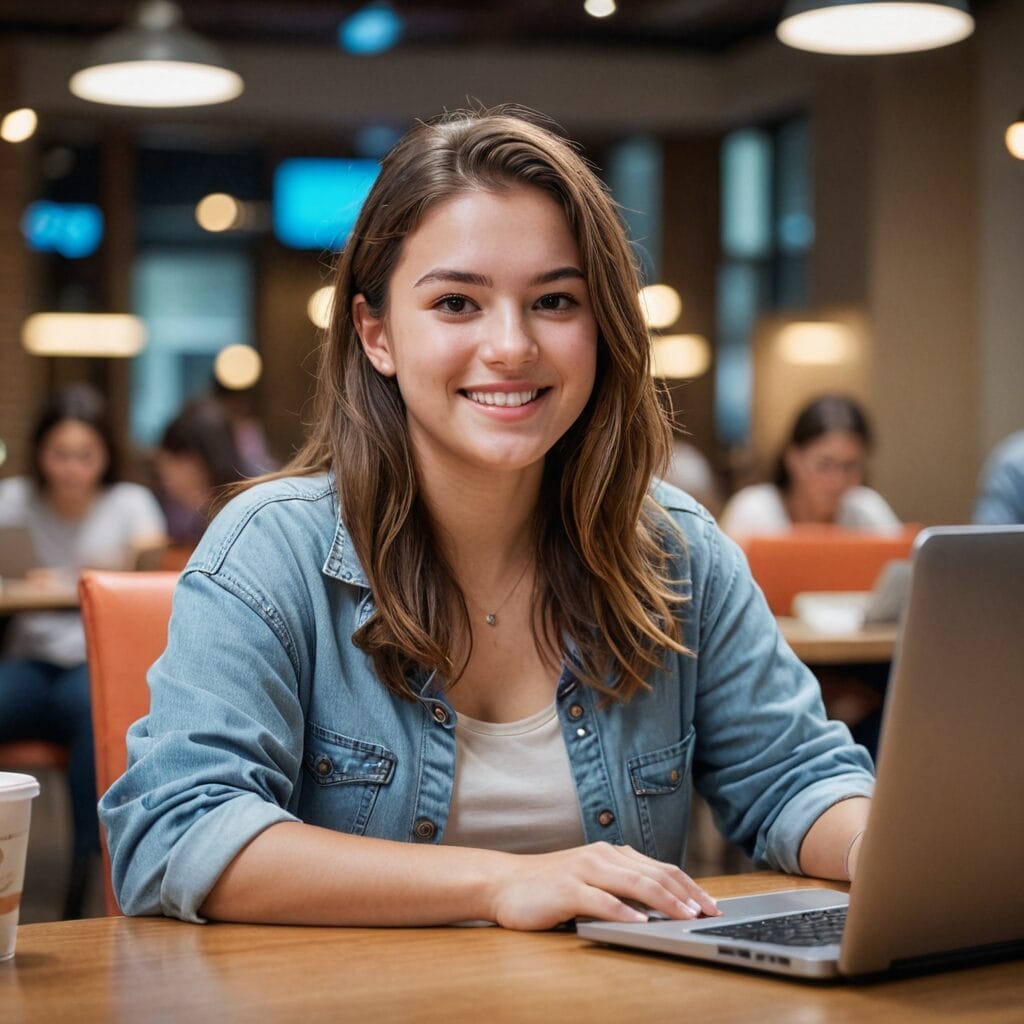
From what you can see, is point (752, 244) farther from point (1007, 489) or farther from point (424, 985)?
point (424, 985)

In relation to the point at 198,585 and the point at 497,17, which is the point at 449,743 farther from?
the point at 497,17

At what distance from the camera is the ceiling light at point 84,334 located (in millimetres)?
10180

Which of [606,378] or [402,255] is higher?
[402,255]

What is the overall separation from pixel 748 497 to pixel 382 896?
3.98 metres

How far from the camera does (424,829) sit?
1513 mm

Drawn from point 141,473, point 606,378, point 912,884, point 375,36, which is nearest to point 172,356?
point 141,473

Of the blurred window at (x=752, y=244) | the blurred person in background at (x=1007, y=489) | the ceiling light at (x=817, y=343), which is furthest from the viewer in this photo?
the blurred window at (x=752, y=244)

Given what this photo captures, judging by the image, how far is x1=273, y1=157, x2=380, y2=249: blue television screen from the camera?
11609 mm

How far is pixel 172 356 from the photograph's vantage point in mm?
11688

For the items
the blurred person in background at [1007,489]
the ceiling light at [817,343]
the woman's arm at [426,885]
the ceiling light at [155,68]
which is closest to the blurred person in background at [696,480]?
the ceiling light at [817,343]

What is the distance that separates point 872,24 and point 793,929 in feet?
13.5

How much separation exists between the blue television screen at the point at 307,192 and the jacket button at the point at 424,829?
406 inches

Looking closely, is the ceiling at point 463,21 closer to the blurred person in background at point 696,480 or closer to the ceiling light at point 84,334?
the ceiling light at point 84,334

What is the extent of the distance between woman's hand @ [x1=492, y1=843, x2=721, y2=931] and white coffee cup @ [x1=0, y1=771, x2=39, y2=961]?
35 cm
